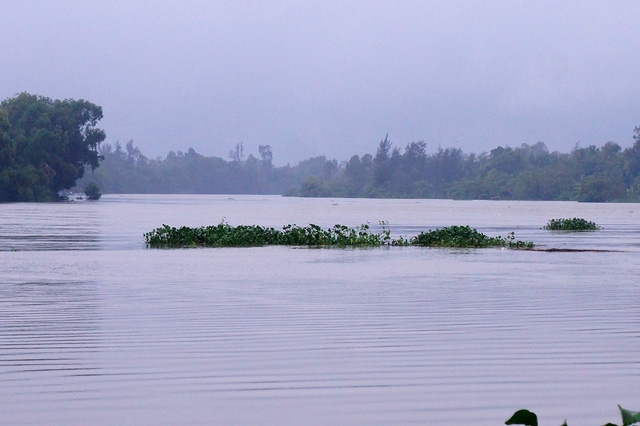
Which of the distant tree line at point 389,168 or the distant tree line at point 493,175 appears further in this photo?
the distant tree line at point 493,175

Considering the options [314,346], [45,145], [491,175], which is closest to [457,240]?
[314,346]

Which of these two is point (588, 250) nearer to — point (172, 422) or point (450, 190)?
point (172, 422)

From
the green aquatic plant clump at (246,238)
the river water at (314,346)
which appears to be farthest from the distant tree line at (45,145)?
the river water at (314,346)

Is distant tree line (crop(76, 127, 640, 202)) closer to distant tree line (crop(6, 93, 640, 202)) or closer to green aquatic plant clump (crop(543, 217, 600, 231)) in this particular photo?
distant tree line (crop(6, 93, 640, 202))

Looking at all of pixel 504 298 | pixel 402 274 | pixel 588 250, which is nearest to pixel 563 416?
pixel 504 298

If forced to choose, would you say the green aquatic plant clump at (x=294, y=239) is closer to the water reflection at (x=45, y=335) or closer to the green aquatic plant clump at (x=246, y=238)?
the green aquatic plant clump at (x=246, y=238)

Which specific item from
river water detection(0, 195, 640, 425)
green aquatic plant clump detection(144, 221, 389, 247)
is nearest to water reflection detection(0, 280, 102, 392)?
river water detection(0, 195, 640, 425)

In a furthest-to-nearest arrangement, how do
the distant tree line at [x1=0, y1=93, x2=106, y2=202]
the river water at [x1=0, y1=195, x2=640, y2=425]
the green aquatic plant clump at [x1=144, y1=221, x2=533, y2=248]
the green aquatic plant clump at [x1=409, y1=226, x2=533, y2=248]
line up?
the distant tree line at [x1=0, y1=93, x2=106, y2=202]
the green aquatic plant clump at [x1=409, y1=226, x2=533, y2=248]
the green aquatic plant clump at [x1=144, y1=221, x2=533, y2=248]
the river water at [x1=0, y1=195, x2=640, y2=425]

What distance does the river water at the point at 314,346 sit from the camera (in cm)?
687

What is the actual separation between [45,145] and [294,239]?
214ft

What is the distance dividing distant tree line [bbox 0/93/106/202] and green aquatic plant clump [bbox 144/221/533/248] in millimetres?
58787

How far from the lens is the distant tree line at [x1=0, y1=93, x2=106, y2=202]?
3445 inches

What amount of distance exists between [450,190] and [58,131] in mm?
91389

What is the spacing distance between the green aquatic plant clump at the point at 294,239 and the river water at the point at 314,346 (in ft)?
30.0
